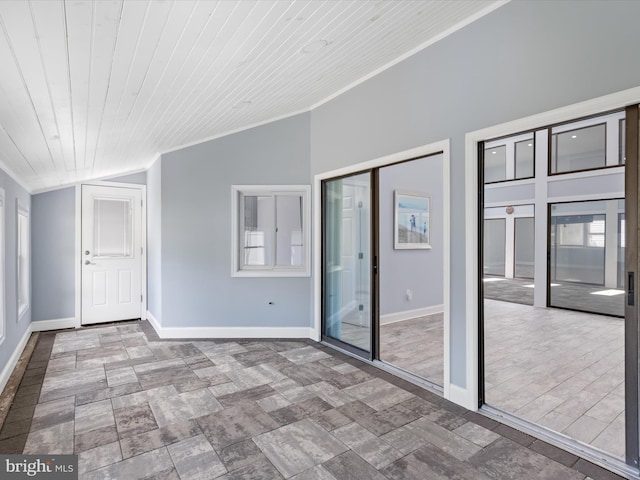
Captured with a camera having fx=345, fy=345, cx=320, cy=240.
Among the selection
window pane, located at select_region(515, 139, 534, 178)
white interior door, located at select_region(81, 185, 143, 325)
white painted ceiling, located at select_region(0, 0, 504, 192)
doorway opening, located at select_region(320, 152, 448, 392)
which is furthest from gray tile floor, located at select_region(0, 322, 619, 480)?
window pane, located at select_region(515, 139, 534, 178)

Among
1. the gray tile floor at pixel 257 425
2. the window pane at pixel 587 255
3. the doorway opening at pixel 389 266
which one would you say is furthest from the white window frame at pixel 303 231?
the window pane at pixel 587 255

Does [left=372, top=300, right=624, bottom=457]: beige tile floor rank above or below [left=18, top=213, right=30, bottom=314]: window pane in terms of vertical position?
below

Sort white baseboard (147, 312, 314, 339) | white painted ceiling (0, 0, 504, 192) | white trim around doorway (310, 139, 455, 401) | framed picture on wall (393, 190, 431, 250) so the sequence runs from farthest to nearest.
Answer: framed picture on wall (393, 190, 431, 250) < white baseboard (147, 312, 314, 339) < white trim around doorway (310, 139, 455, 401) < white painted ceiling (0, 0, 504, 192)

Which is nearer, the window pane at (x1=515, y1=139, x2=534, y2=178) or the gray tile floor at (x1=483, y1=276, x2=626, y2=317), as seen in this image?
the gray tile floor at (x1=483, y1=276, x2=626, y2=317)

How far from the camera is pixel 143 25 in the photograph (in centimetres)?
166

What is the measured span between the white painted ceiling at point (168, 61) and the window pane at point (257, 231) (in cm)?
112

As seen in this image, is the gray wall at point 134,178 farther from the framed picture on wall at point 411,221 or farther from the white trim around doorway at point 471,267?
the white trim around doorway at point 471,267

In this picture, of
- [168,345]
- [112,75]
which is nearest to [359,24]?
[112,75]

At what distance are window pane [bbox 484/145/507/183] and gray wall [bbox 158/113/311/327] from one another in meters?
6.92

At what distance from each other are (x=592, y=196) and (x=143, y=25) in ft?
24.0

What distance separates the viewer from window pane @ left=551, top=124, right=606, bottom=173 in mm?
6445

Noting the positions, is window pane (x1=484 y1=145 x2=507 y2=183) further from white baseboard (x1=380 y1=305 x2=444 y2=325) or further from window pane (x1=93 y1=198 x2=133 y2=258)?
window pane (x1=93 y1=198 x2=133 y2=258)

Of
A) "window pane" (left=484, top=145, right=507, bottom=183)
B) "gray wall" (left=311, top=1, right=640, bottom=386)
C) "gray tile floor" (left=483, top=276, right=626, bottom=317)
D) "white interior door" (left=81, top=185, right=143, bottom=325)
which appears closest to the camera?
"gray wall" (left=311, top=1, right=640, bottom=386)

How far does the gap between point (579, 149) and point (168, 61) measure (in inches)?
298
